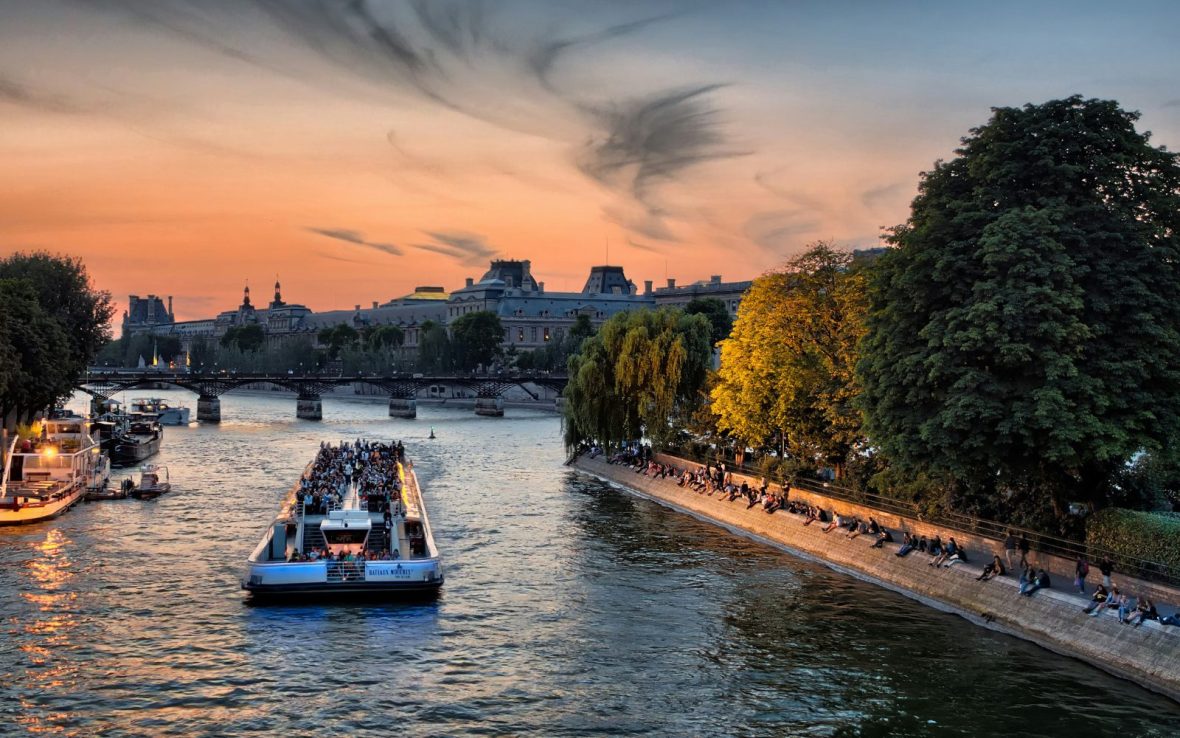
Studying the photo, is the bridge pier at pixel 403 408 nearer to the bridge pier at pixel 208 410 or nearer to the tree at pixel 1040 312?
the bridge pier at pixel 208 410

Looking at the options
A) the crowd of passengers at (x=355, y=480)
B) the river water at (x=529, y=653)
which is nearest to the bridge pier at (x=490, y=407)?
the crowd of passengers at (x=355, y=480)

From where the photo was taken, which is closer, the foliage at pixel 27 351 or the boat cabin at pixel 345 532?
the boat cabin at pixel 345 532

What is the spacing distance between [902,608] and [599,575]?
12.1 m

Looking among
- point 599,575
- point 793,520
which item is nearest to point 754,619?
point 599,575

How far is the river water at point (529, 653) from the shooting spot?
92.5 feet

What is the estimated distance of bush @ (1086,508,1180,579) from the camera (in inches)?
1283

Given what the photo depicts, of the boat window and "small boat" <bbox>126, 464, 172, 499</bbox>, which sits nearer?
the boat window

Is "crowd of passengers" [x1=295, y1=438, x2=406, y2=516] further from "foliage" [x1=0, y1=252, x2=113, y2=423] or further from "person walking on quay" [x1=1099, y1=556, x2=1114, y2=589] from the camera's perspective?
"person walking on quay" [x1=1099, y1=556, x2=1114, y2=589]

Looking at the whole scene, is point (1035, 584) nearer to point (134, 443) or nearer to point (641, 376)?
point (641, 376)

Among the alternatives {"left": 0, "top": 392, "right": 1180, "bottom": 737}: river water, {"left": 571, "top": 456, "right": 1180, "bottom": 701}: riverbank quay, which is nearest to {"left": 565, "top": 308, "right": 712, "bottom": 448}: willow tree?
{"left": 571, "top": 456, "right": 1180, "bottom": 701}: riverbank quay

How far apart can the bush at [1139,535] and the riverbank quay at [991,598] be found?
5.15 ft

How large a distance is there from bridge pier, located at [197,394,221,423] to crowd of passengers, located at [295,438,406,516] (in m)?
71.1

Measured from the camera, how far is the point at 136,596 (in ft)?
133

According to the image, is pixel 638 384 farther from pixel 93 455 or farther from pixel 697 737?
pixel 697 737
